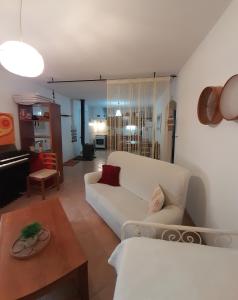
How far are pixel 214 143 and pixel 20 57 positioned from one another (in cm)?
190

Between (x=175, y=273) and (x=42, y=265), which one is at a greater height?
(x=175, y=273)

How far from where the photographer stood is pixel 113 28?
1791 millimetres

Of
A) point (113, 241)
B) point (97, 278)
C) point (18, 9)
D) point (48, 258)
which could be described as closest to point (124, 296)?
point (48, 258)

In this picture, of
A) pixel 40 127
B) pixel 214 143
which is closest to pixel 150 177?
pixel 214 143

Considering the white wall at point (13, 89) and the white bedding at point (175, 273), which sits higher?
the white wall at point (13, 89)

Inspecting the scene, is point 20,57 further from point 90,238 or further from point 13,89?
point 13,89

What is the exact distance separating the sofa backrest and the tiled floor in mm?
714

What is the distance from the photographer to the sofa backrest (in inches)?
75.5

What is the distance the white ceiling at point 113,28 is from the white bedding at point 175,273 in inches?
74.2

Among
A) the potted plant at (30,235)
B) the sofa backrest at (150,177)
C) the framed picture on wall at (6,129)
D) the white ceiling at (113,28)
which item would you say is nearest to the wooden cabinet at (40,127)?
the framed picture on wall at (6,129)

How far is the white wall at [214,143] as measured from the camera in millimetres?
1403

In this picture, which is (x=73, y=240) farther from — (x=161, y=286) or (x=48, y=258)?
(x=161, y=286)

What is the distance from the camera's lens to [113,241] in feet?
6.78

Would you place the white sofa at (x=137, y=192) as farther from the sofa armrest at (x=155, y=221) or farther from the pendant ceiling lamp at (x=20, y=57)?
the pendant ceiling lamp at (x=20, y=57)
